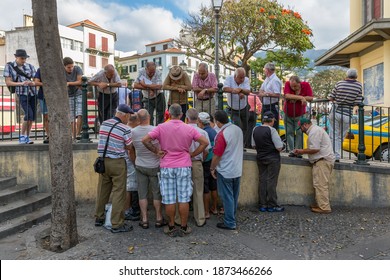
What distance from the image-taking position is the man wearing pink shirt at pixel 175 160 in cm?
535

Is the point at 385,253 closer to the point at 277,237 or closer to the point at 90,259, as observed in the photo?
the point at 277,237

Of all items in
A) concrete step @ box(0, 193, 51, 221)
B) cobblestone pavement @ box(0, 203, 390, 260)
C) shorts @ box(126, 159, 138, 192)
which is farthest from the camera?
shorts @ box(126, 159, 138, 192)

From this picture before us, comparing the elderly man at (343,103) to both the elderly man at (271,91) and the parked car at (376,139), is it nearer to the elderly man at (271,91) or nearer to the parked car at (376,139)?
the elderly man at (271,91)

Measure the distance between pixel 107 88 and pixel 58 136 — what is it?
107 inches

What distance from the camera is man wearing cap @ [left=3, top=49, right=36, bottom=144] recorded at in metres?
7.02

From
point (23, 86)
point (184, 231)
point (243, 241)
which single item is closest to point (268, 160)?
point (243, 241)

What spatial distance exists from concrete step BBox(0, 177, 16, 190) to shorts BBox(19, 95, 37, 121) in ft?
4.16

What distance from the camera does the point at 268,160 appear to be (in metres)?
6.60

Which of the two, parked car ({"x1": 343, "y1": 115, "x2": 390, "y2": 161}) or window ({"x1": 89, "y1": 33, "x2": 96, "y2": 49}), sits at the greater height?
window ({"x1": 89, "y1": 33, "x2": 96, "y2": 49})

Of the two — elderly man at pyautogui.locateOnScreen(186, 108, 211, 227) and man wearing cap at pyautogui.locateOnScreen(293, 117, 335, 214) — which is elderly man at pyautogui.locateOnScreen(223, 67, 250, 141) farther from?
elderly man at pyautogui.locateOnScreen(186, 108, 211, 227)

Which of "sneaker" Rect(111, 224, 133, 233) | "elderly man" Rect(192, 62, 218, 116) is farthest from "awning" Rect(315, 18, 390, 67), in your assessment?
"sneaker" Rect(111, 224, 133, 233)

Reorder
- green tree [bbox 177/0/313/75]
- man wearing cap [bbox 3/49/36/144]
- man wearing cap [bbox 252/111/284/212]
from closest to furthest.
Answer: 1. man wearing cap [bbox 252/111/284/212]
2. man wearing cap [bbox 3/49/36/144]
3. green tree [bbox 177/0/313/75]

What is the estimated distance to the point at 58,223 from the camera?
479cm

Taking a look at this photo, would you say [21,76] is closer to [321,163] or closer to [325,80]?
[321,163]
